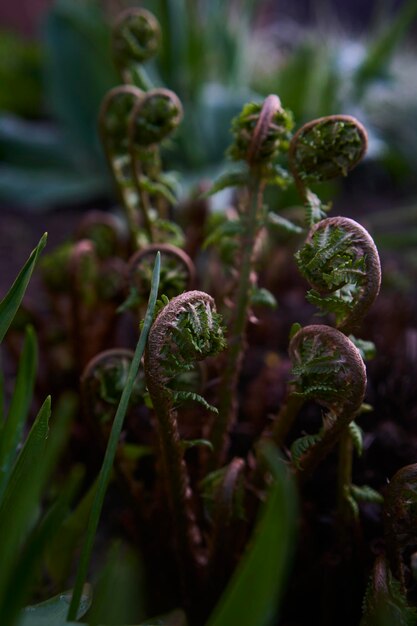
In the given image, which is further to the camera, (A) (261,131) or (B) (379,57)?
(B) (379,57)

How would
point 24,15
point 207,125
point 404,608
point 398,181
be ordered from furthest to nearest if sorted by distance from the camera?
point 24,15, point 398,181, point 207,125, point 404,608

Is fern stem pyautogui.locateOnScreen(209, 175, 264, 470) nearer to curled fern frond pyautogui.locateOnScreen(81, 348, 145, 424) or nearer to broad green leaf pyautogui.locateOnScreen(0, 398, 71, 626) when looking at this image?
curled fern frond pyautogui.locateOnScreen(81, 348, 145, 424)

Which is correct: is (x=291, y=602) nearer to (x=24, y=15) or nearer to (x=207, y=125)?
(x=207, y=125)

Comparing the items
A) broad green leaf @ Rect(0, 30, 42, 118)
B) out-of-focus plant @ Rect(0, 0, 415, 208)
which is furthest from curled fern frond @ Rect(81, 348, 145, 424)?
broad green leaf @ Rect(0, 30, 42, 118)

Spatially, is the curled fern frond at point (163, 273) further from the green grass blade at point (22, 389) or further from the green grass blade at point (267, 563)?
the green grass blade at point (267, 563)

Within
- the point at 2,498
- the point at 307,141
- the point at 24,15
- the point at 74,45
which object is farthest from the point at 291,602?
the point at 24,15

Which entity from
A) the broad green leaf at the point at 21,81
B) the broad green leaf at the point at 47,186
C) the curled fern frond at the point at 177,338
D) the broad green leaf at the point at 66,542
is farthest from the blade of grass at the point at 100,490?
the broad green leaf at the point at 21,81

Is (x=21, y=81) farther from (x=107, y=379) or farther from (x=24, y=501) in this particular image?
(x=24, y=501)

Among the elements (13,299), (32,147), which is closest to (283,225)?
(13,299)
